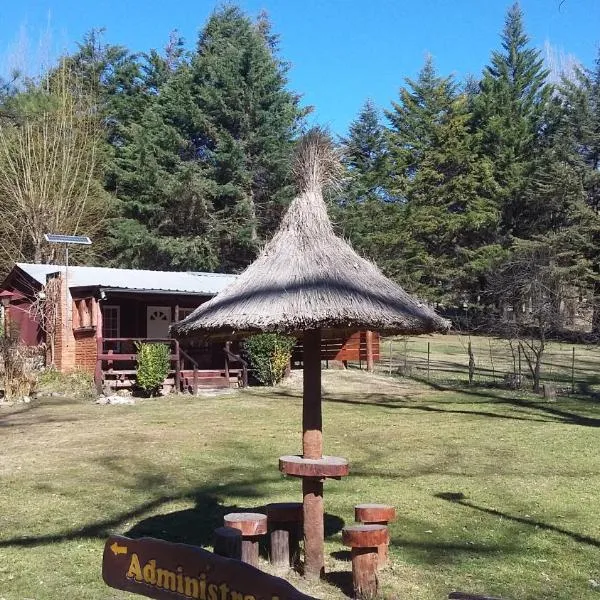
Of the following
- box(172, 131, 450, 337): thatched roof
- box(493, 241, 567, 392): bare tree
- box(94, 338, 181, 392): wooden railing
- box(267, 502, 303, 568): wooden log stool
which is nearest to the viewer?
box(172, 131, 450, 337): thatched roof

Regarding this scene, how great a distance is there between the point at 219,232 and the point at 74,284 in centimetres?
1140

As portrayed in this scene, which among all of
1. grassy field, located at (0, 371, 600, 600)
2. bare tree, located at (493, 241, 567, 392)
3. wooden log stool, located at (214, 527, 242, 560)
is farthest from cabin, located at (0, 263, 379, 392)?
wooden log stool, located at (214, 527, 242, 560)

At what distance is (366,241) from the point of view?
107 feet

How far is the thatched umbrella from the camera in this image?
4.86 meters

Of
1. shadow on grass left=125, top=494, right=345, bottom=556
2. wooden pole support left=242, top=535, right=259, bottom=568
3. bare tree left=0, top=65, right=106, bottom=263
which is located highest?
bare tree left=0, top=65, right=106, bottom=263

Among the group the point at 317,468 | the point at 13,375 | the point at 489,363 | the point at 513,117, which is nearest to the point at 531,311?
the point at 489,363

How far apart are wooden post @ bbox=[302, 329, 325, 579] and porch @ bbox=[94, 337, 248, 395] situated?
500 inches

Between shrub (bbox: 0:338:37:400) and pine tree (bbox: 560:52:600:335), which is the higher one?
pine tree (bbox: 560:52:600:335)

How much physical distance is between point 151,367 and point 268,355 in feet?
11.3

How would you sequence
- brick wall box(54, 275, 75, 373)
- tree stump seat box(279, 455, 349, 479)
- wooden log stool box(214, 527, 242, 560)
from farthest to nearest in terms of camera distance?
brick wall box(54, 275, 75, 373) < tree stump seat box(279, 455, 349, 479) < wooden log stool box(214, 527, 242, 560)

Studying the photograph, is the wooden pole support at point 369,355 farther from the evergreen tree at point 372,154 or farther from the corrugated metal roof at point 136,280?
the evergreen tree at point 372,154

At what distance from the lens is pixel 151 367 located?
677 inches

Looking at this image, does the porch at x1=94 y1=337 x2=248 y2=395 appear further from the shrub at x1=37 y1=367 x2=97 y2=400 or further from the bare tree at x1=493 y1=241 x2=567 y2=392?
the bare tree at x1=493 y1=241 x2=567 y2=392

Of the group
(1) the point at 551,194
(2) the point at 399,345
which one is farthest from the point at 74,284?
(1) the point at 551,194
